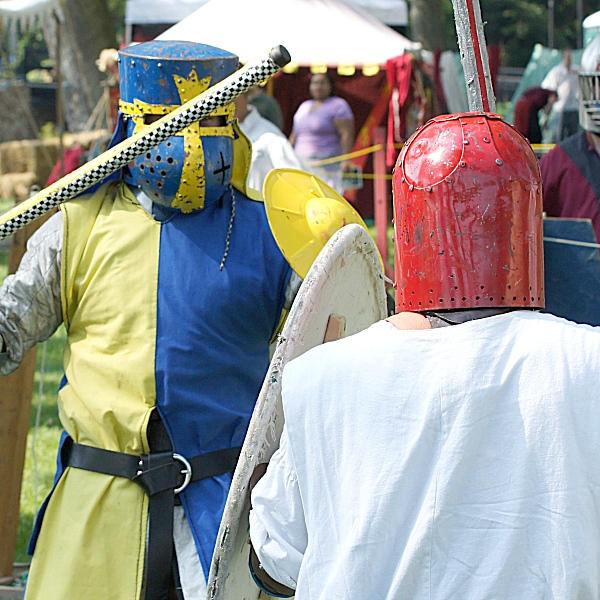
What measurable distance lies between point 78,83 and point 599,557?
507 inches

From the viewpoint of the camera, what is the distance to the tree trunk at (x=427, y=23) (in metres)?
14.3

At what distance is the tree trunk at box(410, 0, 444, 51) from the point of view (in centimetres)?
1429

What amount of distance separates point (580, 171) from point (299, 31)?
12.4 ft

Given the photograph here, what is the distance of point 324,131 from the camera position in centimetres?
967

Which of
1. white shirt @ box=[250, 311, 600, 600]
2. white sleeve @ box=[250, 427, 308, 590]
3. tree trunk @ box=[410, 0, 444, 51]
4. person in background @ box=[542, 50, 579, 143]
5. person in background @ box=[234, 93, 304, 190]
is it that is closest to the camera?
white shirt @ box=[250, 311, 600, 600]

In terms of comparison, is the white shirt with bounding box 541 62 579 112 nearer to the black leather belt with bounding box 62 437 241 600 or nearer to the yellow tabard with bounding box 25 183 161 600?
the yellow tabard with bounding box 25 183 161 600

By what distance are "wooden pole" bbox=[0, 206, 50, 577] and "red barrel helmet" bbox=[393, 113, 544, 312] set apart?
2.59 meters

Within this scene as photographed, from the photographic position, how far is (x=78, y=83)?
13.5 m

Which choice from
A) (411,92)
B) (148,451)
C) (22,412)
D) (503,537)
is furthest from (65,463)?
(411,92)

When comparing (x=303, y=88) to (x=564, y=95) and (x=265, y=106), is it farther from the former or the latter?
(x=265, y=106)

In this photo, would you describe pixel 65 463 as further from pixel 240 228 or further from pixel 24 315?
pixel 240 228

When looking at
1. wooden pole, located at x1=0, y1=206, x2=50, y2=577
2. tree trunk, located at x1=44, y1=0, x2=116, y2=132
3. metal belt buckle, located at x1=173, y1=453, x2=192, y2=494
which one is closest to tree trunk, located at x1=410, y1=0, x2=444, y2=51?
tree trunk, located at x1=44, y1=0, x2=116, y2=132

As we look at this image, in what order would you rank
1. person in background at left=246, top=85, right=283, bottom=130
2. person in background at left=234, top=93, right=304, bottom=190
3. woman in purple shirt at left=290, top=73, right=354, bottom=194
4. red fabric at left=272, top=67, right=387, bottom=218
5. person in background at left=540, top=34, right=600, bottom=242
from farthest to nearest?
1. red fabric at left=272, top=67, right=387, bottom=218
2. woman in purple shirt at left=290, top=73, right=354, bottom=194
3. person in background at left=246, top=85, right=283, bottom=130
4. person in background at left=234, top=93, right=304, bottom=190
5. person in background at left=540, top=34, right=600, bottom=242

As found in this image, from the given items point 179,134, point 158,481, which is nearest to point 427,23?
point 179,134
